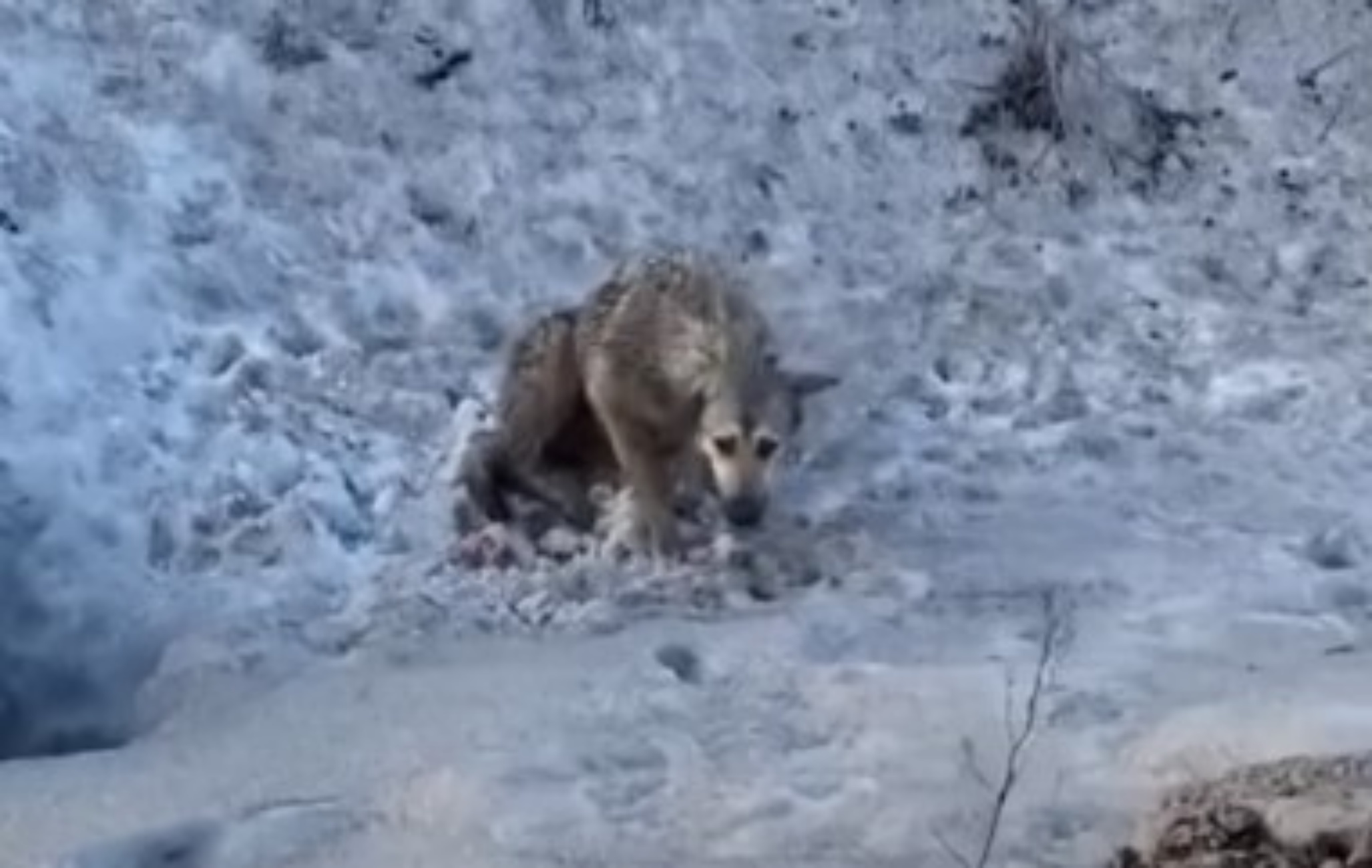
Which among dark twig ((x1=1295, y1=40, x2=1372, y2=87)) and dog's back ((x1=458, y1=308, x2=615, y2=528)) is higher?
dark twig ((x1=1295, y1=40, x2=1372, y2=87))

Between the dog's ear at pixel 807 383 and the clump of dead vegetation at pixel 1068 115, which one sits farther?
the clump of dead vegetation at pixel 1068 115

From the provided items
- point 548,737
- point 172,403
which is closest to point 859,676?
point 548,737

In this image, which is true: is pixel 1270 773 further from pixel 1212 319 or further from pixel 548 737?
pixel 1212 319

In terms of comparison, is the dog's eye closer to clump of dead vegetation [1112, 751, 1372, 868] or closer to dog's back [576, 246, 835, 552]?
dog's back [576, 246, 835, 552]

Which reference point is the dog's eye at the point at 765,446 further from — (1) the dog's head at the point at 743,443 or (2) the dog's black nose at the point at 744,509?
(2) the dog's black nose at the point at 744,509

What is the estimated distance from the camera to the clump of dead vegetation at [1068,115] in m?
10.7

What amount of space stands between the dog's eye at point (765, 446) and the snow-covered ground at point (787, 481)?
0.20 m

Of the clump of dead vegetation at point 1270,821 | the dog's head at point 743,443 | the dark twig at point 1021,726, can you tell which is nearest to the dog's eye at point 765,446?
the dog's head at point 743,443

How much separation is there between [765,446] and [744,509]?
174 millimetres

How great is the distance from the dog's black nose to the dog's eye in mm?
108

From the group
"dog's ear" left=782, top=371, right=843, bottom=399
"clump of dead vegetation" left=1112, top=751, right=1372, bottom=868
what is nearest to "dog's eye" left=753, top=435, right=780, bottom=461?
"dog's ear" left=782, top=371, right=843, bottom=399

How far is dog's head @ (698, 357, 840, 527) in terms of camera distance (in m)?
8.48

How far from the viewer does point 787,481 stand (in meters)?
8.86

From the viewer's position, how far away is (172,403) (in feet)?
29.6
